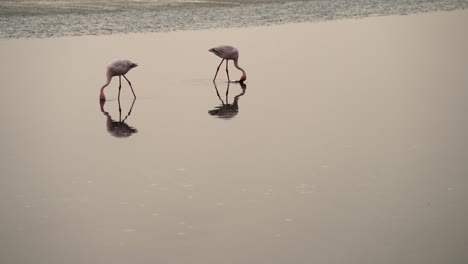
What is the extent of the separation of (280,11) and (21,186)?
16.4 meters

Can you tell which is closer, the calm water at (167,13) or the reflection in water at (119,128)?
the reflection in water at (119,128)

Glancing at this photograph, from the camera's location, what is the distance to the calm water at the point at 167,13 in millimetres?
22453

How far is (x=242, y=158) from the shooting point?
10539 millimetres

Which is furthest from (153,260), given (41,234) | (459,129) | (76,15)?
(76,15)

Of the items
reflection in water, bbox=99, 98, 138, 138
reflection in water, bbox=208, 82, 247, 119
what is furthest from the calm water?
reflection in water, bbox=99, 98, 138, 138

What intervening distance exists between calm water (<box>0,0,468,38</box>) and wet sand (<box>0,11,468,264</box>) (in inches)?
149

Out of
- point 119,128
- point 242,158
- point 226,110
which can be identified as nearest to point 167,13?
point 226,110

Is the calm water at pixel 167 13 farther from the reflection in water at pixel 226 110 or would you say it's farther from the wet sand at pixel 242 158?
the reflection in water at pixel 226 110

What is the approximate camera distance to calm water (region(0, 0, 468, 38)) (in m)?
22.5

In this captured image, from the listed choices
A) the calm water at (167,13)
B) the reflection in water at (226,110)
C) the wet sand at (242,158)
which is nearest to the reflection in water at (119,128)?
the wet sand at (242,158)

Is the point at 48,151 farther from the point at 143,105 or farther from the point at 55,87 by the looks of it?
the point at 55,87

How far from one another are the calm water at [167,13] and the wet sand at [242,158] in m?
3.79

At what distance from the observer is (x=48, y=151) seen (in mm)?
11281

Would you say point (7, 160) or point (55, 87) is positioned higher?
point (55, 87)
